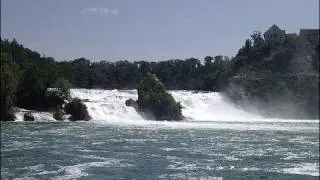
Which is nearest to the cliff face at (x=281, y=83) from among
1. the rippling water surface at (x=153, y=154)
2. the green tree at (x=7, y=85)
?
the green tree at (x=7, y=85)

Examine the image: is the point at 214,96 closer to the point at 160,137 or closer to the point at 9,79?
the point at 9,79

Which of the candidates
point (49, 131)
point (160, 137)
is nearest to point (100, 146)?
point (160, 137)

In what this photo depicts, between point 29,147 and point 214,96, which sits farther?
point 214,96

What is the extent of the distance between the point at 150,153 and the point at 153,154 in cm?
42

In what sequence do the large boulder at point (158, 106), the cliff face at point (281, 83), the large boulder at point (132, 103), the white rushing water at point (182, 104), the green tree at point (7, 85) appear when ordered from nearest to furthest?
the green tree at point (7, 85)
the white rushing water at point (182, 104)
the large boulder at point (158, 106)
the large boulder at point (132, 103)
the cliff face at point (281, 83)

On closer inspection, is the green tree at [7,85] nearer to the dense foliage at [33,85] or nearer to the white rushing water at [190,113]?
the dense foliage at [33,85]

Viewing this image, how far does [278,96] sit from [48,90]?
3419 centimetres

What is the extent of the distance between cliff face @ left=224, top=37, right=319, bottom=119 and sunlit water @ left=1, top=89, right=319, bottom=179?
32981 millimetres

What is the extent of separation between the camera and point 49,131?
39.6 meters

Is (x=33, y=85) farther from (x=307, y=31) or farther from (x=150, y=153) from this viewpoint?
(x=307, y=31)

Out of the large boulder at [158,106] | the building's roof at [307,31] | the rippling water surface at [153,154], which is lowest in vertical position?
the rippling water surface at [153,154]

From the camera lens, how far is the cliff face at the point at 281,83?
7606cm

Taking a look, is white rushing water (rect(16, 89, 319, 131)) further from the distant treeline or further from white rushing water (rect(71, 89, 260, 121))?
the distant treeline

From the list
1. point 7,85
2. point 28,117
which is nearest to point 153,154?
point 28,117
